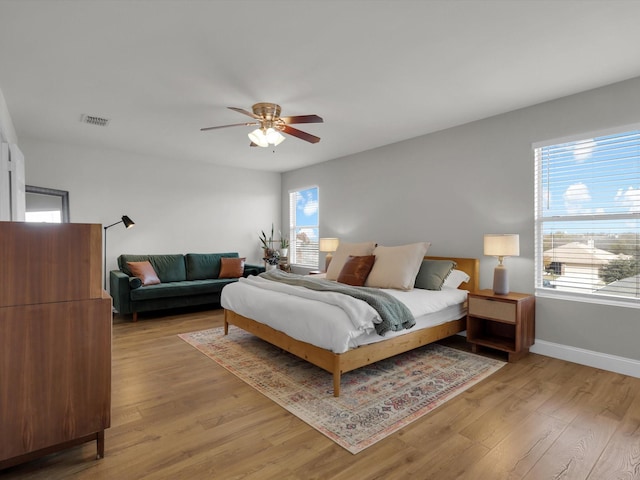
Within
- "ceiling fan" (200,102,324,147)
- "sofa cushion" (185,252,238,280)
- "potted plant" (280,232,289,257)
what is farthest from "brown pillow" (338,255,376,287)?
Answer: "potted plant" (280,232,289,257)

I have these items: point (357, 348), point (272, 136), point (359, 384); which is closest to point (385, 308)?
point (357, 348)

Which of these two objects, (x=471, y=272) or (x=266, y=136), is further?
(x=471, y=272)

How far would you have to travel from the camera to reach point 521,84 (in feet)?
10.2

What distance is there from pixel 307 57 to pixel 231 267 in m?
4.22

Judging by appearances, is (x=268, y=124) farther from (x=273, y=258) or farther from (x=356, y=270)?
(x=273, y=258)

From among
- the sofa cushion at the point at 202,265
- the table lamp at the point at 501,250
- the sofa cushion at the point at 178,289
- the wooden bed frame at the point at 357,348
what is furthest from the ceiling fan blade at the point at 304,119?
the sofa cushion at the point at 202,265

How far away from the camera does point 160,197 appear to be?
19.3 feet

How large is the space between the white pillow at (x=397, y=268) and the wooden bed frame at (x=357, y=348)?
579 mm

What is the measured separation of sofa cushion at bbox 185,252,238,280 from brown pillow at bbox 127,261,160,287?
704mm

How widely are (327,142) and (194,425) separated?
3.93 meters

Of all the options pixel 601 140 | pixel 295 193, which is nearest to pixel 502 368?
pixel 601 140

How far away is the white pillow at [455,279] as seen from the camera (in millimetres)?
4016

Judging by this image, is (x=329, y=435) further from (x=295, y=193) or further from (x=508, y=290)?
(x=295, y=193)

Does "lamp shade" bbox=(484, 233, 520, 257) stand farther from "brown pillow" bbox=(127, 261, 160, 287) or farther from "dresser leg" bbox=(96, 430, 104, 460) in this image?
"brown pillow" bbox=(127, 261, 160, 287)
